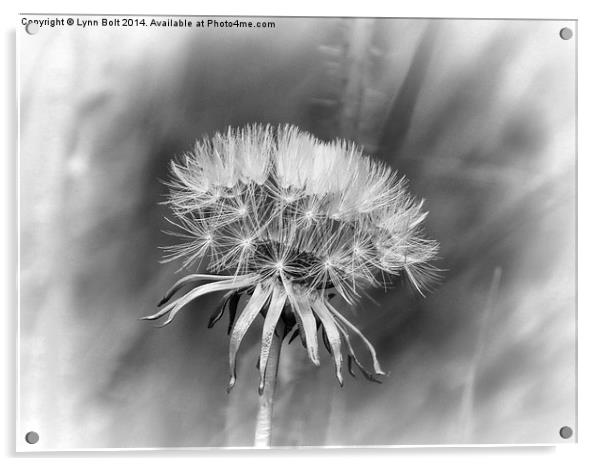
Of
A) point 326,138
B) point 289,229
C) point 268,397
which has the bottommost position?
point 268,397

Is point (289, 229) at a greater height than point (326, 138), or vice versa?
point (326, 138)
